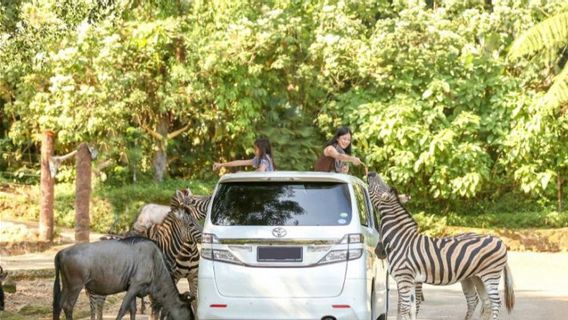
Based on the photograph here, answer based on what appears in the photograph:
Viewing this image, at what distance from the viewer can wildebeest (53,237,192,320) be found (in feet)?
40.0

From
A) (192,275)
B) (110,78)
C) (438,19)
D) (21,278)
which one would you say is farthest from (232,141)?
(192,275)

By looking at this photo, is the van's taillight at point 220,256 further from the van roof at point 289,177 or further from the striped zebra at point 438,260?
the striped zebra at point 438,260

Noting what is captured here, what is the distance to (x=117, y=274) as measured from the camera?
484 inches

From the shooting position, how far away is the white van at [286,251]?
1095 cm

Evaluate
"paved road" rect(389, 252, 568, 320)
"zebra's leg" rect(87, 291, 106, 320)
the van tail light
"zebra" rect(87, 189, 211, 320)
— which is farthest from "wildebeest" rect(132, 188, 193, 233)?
the van tail light

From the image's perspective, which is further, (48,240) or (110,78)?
(110,78)

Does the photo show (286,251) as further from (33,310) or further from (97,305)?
(33,310)

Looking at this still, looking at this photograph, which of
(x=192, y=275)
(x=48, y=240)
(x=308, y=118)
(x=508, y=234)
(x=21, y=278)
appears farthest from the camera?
(x=308, y=118)

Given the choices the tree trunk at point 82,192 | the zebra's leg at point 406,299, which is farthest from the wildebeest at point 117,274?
the tree trunk at point 82,192

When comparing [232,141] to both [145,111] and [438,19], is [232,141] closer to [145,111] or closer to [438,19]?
[145,111]

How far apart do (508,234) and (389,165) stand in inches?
140

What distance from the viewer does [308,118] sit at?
1300 inches

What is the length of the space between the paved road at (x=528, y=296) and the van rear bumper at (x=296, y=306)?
423cm

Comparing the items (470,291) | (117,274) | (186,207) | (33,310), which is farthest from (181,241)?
(470,291)
